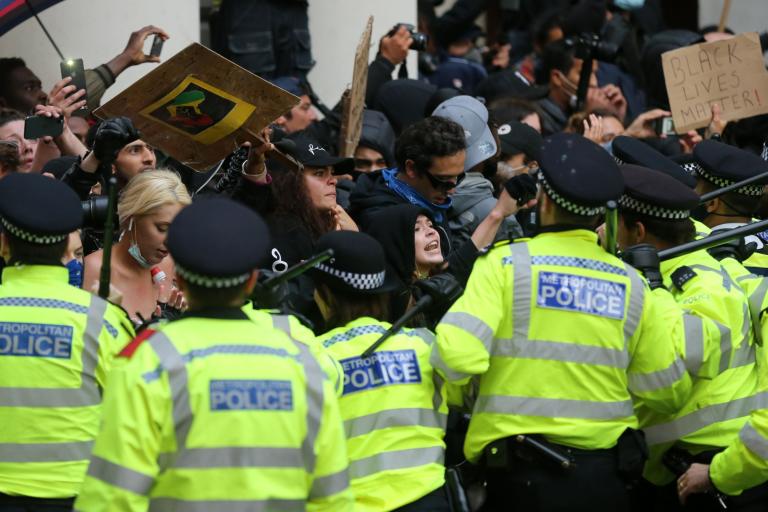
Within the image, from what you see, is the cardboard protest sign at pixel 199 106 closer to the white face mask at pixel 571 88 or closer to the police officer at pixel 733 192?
the police officer at pixel 733 192

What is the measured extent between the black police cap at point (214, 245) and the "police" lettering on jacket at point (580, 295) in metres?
1.32

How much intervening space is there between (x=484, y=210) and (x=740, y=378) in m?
2.11

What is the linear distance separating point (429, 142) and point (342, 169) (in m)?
0.49

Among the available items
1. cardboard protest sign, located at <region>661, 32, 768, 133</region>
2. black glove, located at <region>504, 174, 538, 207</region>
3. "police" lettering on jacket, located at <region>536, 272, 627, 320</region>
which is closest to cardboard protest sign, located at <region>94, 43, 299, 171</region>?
black glove, located at <region>504, 174, 538, 207</region>

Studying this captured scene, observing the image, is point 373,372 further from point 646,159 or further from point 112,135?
point 646,159

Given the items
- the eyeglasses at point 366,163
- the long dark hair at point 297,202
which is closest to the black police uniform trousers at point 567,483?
the long dark hair at point 297,202

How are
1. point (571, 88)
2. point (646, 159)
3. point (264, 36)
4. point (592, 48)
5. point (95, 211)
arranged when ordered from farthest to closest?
point (571, 88) → point (592, 48) → point (264, 36) → point (646, 159) → point (95, 211)

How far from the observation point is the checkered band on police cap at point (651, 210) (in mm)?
5691

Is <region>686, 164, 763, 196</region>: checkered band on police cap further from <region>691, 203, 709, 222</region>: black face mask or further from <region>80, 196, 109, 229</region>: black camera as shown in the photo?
<region>80, 196, 109, 229</region>: black camera

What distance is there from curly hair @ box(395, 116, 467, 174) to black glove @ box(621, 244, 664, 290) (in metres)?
1.73

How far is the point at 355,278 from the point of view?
5.20 m

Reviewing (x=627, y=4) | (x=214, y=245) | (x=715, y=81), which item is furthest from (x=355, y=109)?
(x=627, y=4)

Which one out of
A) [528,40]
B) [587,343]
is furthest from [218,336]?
[528,40]

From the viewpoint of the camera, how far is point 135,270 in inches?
250
